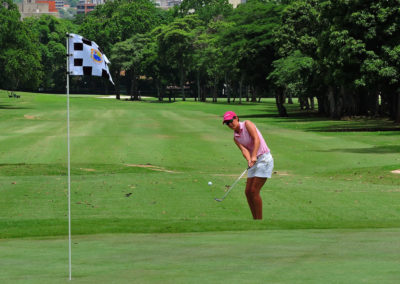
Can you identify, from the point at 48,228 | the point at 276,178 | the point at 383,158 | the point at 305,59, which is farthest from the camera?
the point at 305,59

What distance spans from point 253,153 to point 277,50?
63550mm

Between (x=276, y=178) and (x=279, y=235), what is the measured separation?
12.2 metres

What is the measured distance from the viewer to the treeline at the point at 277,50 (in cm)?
5062

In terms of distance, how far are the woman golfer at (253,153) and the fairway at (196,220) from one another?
0.55 metres

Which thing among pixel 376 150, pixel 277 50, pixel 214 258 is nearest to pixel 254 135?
pixel 214 258

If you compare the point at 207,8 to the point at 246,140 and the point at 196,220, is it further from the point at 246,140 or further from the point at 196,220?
the point at 246,140

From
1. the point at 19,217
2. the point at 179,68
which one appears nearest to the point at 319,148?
the point at 19,217

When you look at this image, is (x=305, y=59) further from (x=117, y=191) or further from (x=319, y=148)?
(x=117, y=191)

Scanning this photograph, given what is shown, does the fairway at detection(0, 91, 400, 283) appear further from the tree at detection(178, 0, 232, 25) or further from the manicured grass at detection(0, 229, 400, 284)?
the tree at detection(178, 0, 232, 25)

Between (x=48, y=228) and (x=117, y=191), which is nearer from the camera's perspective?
(x=48, y=228)

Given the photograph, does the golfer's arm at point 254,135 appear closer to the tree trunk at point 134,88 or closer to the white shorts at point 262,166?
the white shorts at point 262,166

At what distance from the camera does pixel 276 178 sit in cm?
2434

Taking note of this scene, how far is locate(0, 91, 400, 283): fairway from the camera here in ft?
28.8

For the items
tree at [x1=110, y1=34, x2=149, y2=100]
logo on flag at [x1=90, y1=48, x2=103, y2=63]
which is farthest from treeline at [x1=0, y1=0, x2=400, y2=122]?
logo on flag at [x1=90, y1=48, x2=103, y2=63]
